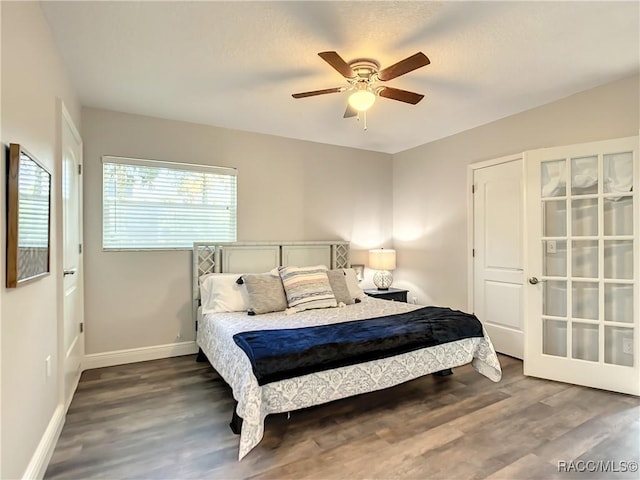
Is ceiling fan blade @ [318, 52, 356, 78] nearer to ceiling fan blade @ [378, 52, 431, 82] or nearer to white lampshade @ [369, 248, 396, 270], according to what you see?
ceiling fan blade @ [378, 52, 431, 82]

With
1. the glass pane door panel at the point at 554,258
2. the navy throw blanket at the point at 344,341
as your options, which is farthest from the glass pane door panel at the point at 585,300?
the navy throw blanket at the point at 344,341

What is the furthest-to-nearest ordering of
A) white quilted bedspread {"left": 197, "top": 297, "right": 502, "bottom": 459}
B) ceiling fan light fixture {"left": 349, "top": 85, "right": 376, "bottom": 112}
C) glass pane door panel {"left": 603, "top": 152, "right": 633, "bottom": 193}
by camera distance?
glass pane door panel {"left": 603, "top": 152, "right": 633, "bottom": 193} → ceiling fan light fixture {"left": 349, "top": 85, "right": 376, "bottom": 112} → white quilted bedspread {"left": 197, "top": 297, "right": 502, "bottom": 459}

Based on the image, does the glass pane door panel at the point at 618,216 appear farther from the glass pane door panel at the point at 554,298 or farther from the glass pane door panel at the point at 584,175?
the glass pane door panel at the point at 554,298

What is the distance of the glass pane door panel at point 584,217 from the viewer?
2.96 m

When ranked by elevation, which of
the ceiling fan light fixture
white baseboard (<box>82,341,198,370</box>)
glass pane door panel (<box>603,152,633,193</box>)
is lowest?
white baseboard (<box>82,341,198,370</box>)

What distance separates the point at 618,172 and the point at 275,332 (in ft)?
9.89

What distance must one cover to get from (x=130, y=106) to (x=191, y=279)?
183 cm

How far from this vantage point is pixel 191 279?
386cm

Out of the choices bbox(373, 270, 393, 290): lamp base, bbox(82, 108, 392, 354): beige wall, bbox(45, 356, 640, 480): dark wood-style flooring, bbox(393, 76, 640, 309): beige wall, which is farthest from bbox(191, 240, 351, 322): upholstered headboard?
bbox(45, 356, 640, 480): dark wood-style flooring

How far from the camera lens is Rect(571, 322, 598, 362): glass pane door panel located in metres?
2.98

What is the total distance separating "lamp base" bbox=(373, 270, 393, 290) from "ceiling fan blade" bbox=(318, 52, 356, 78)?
2.94 metres

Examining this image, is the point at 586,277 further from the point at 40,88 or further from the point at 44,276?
the point at 40,88

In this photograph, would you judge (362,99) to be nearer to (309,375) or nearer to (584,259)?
(309,375)

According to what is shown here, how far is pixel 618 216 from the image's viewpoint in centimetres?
287
